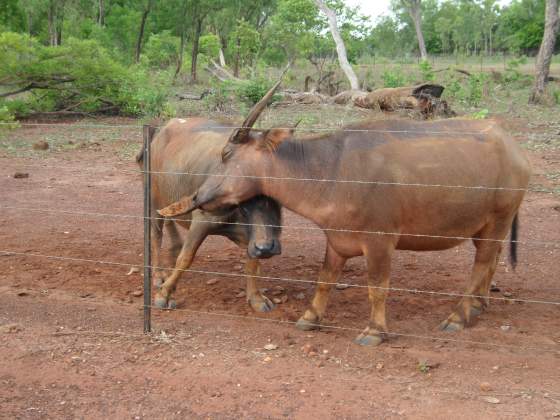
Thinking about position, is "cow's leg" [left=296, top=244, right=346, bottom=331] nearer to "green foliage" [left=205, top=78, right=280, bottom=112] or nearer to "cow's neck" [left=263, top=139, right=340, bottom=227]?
"cow's neck" [left=263, top=139, right=340, bottom=227]

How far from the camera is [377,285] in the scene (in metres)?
5.09

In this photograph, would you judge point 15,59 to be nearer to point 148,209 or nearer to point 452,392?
point 148,209

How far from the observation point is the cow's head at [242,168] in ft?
16.4

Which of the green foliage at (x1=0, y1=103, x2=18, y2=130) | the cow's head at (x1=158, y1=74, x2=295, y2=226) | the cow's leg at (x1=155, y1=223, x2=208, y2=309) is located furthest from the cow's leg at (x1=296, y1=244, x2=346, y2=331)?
the green foliage at (x1=0, y1=103, x2=18, y2=130)

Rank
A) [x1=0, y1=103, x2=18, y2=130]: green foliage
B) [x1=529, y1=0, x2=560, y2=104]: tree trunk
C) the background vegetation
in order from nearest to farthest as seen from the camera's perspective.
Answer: [x1=0, y1=103, x2=18, y2=130]: green foliage
the background vegetation
[x1=529, y1=0, x2=560, y2=104]: tree trunk

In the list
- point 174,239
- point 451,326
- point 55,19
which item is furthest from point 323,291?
point 55,19

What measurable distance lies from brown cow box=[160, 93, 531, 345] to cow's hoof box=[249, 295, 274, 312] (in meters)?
1.01

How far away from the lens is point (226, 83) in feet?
62.0

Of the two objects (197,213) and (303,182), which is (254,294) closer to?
(197,213)

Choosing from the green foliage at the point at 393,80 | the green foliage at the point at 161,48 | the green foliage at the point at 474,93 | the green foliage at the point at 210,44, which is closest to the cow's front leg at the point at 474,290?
the green foliage at the point at 474,93

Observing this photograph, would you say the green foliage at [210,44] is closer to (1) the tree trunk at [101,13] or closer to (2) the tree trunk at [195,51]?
(2) the tree trunk at [195,51]

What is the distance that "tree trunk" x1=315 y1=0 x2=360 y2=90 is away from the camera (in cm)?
2348

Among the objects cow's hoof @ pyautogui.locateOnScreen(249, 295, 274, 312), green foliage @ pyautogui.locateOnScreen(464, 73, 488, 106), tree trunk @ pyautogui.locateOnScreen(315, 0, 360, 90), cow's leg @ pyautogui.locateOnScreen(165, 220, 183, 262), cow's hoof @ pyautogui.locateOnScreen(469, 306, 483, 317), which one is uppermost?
tree trunk @ pyautogui.locateOnScreen(315, 0, 360, 90)

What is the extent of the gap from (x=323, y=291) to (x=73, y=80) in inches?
556
